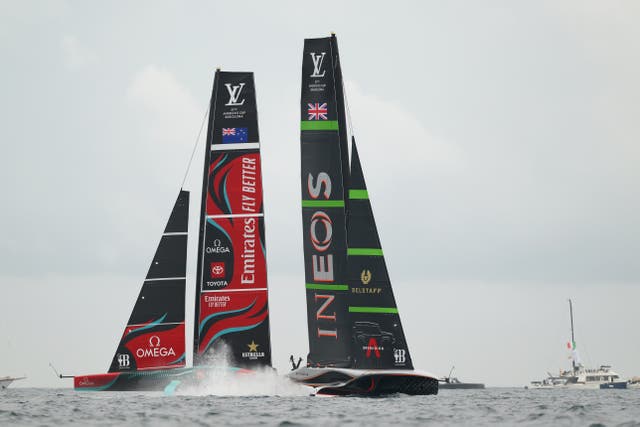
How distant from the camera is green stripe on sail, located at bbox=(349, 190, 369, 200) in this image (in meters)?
42.2

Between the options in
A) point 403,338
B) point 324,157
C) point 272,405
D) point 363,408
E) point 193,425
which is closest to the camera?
point 193,425

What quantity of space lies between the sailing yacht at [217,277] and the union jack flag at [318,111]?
4.06m

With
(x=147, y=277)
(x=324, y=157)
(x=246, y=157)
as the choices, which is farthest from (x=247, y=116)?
(x=147, y=277)

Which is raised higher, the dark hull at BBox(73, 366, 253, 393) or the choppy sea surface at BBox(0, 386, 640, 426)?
the dark hull at BBox(73, 366, 253, 393)

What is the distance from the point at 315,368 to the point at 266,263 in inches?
283

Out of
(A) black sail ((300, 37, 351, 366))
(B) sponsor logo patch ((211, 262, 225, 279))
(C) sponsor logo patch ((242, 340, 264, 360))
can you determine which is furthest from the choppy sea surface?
(B) sponsor logo patch ((211, 262, 225, 279))

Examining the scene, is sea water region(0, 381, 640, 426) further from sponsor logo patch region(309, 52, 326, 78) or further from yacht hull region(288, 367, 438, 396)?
sponsor logo patch region(309, 52, 326, 78)

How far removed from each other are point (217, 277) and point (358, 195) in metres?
9.64

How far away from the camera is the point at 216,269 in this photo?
48.3 m

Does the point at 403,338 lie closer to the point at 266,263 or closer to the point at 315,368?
the point at 315,368

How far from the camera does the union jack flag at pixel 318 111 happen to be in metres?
46.1

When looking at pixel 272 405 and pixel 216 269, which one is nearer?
pixel 272 405

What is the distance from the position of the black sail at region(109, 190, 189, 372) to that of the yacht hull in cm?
916

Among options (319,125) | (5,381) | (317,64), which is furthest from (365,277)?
(5,381)
